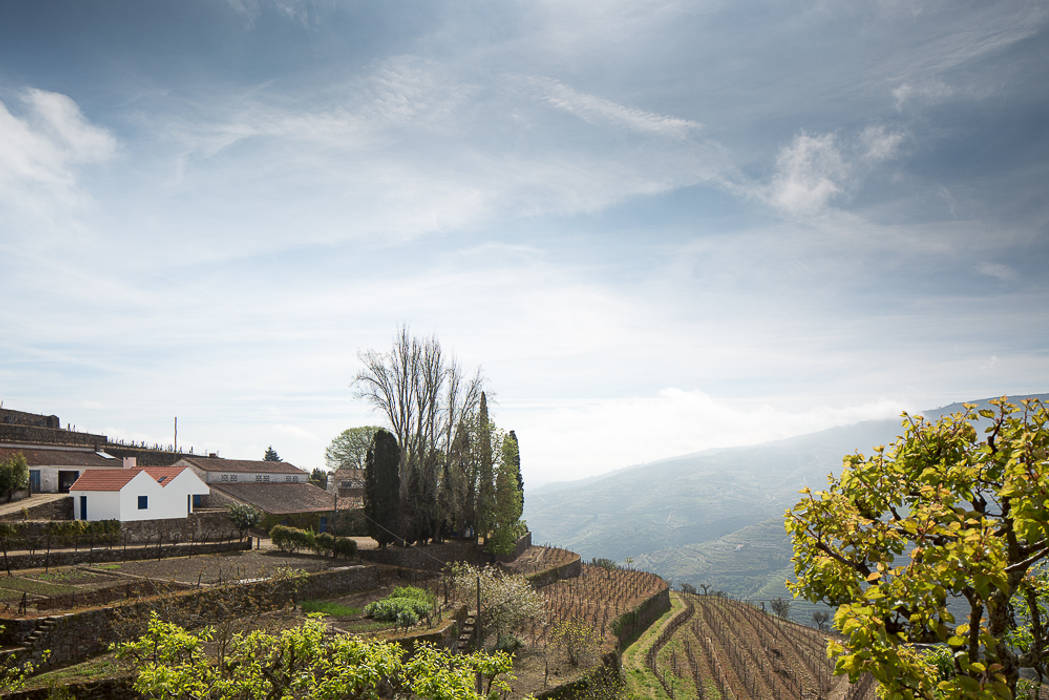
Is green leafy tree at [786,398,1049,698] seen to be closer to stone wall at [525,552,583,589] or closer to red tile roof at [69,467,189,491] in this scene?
stone wall at [525,552,583,589]

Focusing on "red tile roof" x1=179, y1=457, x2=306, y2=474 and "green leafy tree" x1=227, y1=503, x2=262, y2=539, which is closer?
"green leafy tree" x1=227, y1=503, x2=262, y2=539

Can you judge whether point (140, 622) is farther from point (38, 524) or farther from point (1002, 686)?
point (1002, 686)

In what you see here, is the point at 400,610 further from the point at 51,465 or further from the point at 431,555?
the point at 51,465

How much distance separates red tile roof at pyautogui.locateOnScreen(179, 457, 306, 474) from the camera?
139 ft

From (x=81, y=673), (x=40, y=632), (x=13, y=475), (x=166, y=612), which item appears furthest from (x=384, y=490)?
(x=81, y=673)

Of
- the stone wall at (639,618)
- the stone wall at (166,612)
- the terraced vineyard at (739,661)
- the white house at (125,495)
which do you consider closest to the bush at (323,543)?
the stone wall at (166,612)

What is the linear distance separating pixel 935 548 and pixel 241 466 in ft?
158

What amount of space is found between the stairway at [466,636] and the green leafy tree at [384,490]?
10811 mm

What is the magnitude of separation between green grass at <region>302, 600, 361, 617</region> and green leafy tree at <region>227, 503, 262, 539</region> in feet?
45.2

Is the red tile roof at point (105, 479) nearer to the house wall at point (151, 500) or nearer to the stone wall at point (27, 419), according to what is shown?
the house wall at point (151, 500)

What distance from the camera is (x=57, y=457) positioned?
3675cm

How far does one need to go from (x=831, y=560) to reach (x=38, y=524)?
97.2 ft

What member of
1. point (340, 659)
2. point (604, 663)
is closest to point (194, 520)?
Answer: point (604, 663)

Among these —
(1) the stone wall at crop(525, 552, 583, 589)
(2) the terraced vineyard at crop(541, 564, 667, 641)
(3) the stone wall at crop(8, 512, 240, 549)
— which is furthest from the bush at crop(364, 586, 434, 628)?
(1) the stone wall at crop(525, 552, 583, 589)
